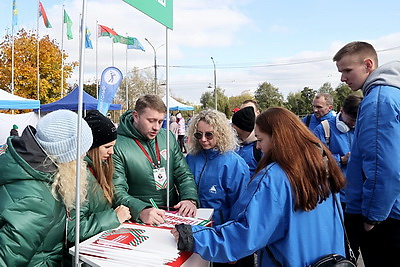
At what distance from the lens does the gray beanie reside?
5.11ft

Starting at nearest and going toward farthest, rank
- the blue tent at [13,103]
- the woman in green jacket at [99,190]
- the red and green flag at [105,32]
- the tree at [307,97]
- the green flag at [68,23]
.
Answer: the woman in green jacket at [99,190] < the blue tent at [13,103] < the red and green flag at [105,32] < the green flag at [68,23] < the tree at [307,97]

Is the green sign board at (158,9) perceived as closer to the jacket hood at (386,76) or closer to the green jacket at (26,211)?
the green jacket at (26,211)

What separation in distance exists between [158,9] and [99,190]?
1.11m

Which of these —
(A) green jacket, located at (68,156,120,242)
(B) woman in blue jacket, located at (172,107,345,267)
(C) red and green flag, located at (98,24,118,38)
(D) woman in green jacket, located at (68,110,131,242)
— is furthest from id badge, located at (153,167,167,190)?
(C) red and green flag, located at (98,24,118,38)

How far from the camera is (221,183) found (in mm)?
2740

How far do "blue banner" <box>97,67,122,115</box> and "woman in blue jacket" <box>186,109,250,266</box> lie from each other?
385cm

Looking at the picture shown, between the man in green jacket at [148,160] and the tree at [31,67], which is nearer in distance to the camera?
the man in green jacket at [148,160]

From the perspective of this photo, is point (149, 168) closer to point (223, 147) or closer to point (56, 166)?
point (223, 147)

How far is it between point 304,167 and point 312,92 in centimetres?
4590

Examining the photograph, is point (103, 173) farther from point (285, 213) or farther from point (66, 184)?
point (285, 213)

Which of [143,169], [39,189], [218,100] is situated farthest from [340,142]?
[218,100]

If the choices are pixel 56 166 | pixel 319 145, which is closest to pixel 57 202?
pixel 56 166

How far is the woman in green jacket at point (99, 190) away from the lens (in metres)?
1.73

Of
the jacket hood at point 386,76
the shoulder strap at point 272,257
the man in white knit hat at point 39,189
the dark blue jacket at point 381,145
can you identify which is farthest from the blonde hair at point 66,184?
the jacket hood at point 386,76
